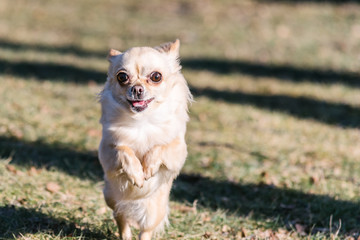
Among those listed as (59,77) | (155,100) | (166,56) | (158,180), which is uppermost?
(166,56)

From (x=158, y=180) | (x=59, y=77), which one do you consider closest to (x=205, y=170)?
(x=158, y=180)

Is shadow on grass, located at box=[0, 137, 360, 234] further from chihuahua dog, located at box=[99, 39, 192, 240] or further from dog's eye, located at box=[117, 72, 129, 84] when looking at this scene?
dog's eye, located at box=[117, 72, 129, 84]

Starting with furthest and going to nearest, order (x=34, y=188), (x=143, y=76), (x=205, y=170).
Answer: (x=205, y=170) < (x=34, y=188) < (x=143, y=76)

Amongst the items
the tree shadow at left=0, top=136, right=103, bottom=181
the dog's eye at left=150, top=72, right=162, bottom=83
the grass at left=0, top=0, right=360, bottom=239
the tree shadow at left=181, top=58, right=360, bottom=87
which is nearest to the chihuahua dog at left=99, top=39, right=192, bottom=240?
the dog's eye at left=150, top=72, right=162, bottom=83

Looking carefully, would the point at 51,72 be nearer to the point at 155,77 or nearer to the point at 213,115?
the point at 213,115

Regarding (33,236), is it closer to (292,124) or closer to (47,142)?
(47,142)

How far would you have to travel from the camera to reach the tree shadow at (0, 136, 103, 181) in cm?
632

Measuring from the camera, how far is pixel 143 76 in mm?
3789

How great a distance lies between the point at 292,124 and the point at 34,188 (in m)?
5.00

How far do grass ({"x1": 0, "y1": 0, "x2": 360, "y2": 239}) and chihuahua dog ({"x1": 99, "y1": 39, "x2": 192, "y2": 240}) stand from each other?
2.27 ft

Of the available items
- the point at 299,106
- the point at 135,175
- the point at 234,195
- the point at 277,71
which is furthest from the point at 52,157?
the point at 277,71

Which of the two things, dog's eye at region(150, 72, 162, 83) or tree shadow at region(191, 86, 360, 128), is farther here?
tree shadow at region(191, 86, 360, 128)

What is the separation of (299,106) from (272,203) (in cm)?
469

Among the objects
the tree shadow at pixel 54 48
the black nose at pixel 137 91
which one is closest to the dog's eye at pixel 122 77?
the black nose at pixel 137 91
